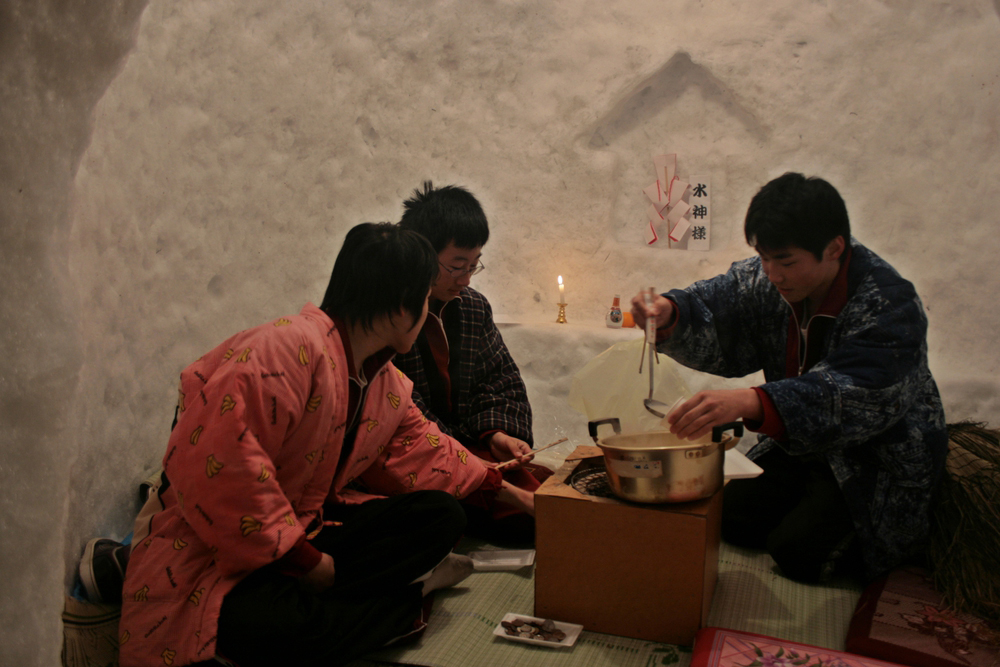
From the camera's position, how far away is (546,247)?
4250 mm

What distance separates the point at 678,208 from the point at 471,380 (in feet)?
6.34

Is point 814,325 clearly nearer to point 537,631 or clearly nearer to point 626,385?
point 626,385

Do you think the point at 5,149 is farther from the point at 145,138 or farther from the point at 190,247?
the point at 190,247

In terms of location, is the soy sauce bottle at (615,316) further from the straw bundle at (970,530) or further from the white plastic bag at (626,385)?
the straw bundle at (970,530)

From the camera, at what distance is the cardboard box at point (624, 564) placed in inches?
70.5

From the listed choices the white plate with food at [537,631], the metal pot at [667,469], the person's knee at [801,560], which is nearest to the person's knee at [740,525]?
the person's knee at [801,560]

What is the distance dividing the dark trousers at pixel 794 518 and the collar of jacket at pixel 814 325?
14.0 inches

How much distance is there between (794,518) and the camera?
221 cm

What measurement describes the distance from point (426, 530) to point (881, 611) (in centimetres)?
120

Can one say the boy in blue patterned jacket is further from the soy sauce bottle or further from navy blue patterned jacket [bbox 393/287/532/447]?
the soy sauce bottle

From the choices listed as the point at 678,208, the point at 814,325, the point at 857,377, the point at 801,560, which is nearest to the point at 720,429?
the point at 857,377

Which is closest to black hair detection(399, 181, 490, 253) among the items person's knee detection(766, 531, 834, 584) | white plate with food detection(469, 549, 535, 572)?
white plate with food detection(469, 549, 535, 572)

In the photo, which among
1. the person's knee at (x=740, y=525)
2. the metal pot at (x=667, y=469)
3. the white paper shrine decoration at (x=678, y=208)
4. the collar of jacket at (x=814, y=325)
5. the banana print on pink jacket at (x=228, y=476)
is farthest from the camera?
the white paper shrine decoration at (x=678, y=208)

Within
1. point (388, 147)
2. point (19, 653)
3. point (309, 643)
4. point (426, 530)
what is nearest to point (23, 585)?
point (19, 653)
